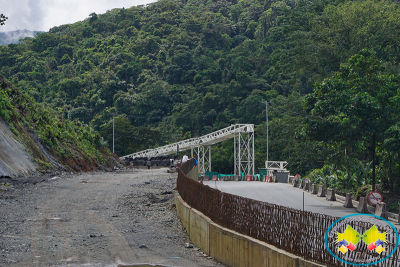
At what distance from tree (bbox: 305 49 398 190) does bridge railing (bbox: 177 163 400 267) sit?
43.1ft

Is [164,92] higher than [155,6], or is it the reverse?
[155,6]

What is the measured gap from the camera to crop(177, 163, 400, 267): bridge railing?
702cm

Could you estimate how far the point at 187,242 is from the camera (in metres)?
12.8

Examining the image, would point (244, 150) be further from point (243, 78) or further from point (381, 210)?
point (381, 210)

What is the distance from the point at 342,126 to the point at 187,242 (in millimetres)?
13101

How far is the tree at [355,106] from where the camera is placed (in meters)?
23.3

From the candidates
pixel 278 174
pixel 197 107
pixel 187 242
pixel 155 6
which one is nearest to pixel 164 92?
pixel 197 107

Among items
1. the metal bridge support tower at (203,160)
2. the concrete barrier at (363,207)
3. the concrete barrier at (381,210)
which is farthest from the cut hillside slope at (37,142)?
the concrete barrier at (381,210)

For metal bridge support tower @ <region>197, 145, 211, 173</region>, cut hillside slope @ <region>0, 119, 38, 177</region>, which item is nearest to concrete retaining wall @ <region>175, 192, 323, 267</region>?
cut hillside slope @ <region>0, 119, 38, 177</region>

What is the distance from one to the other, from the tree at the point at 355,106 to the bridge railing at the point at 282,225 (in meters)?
13.1

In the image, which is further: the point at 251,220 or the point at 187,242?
the point at 187,242

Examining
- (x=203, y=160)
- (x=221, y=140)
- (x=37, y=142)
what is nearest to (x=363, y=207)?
(x=37, y=142)

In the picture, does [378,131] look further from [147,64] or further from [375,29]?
[147,64]

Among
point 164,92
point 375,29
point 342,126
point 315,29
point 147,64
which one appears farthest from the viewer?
point 147,64
